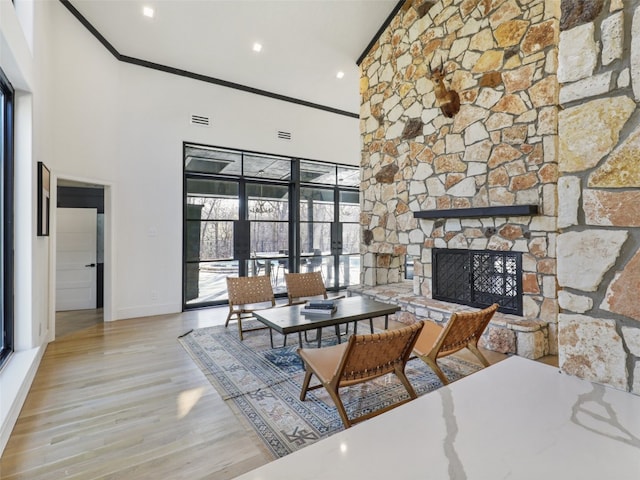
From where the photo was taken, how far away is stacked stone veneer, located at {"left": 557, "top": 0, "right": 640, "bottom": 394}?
1.01 m

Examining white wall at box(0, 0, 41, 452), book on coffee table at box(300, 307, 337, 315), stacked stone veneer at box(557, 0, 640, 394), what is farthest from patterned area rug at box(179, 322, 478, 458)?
stacked stone veneer at box(557, 0, 640, 394)

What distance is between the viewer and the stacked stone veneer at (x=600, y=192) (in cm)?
101

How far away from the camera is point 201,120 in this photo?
557 centimetres

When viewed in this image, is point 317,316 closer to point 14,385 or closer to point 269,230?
point 14,385

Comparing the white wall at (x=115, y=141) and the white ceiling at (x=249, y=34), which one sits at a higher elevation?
the white ceiling at (x=249, y=34)

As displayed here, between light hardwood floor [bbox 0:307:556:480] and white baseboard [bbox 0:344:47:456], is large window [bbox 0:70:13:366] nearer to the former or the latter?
white baseboard [bbox 0:344:47:456]

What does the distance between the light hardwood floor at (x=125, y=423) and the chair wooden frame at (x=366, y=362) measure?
556mm

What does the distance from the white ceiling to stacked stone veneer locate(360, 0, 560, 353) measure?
0.59 meters

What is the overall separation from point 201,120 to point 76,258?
3089 mm

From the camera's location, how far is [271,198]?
21.3 ft

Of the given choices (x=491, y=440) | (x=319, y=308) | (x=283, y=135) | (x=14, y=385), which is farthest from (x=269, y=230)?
(x=491, y=440)

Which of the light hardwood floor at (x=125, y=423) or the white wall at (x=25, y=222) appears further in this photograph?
the white wall at (x=25, y=222)

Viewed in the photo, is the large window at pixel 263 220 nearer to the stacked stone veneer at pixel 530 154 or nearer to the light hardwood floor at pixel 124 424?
the stacked stone veneer at pixel 530 154

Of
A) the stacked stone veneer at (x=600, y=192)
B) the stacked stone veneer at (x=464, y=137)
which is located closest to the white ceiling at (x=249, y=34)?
the stacked stone veneer at (x=464, y=137)
